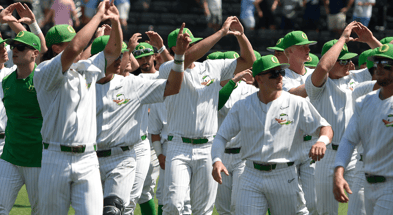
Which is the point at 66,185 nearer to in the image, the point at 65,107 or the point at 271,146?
the point at 65,107

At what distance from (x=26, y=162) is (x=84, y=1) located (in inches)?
392

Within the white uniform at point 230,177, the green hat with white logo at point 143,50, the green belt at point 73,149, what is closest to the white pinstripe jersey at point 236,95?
the white uniform at point 230,177

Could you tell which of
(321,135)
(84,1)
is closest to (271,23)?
(84,1)

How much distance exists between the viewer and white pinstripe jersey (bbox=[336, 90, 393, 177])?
4258 millimetres

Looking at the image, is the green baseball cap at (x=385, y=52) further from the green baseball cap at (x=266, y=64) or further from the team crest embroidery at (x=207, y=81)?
the team crest embroidery at (x=207, y=81)

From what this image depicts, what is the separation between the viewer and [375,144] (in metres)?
4.33

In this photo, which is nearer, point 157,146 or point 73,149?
point 73,149

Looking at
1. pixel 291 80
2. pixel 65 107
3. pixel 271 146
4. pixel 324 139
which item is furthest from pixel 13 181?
pixel 291 80

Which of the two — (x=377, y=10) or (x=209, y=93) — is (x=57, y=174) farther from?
(x=377, y=10)

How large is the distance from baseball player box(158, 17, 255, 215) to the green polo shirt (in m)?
1.54

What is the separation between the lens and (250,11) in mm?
14109

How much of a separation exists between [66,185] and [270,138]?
6.17 ft

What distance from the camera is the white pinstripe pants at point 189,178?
232 inches

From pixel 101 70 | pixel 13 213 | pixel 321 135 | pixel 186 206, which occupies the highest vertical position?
pixel 101 70
